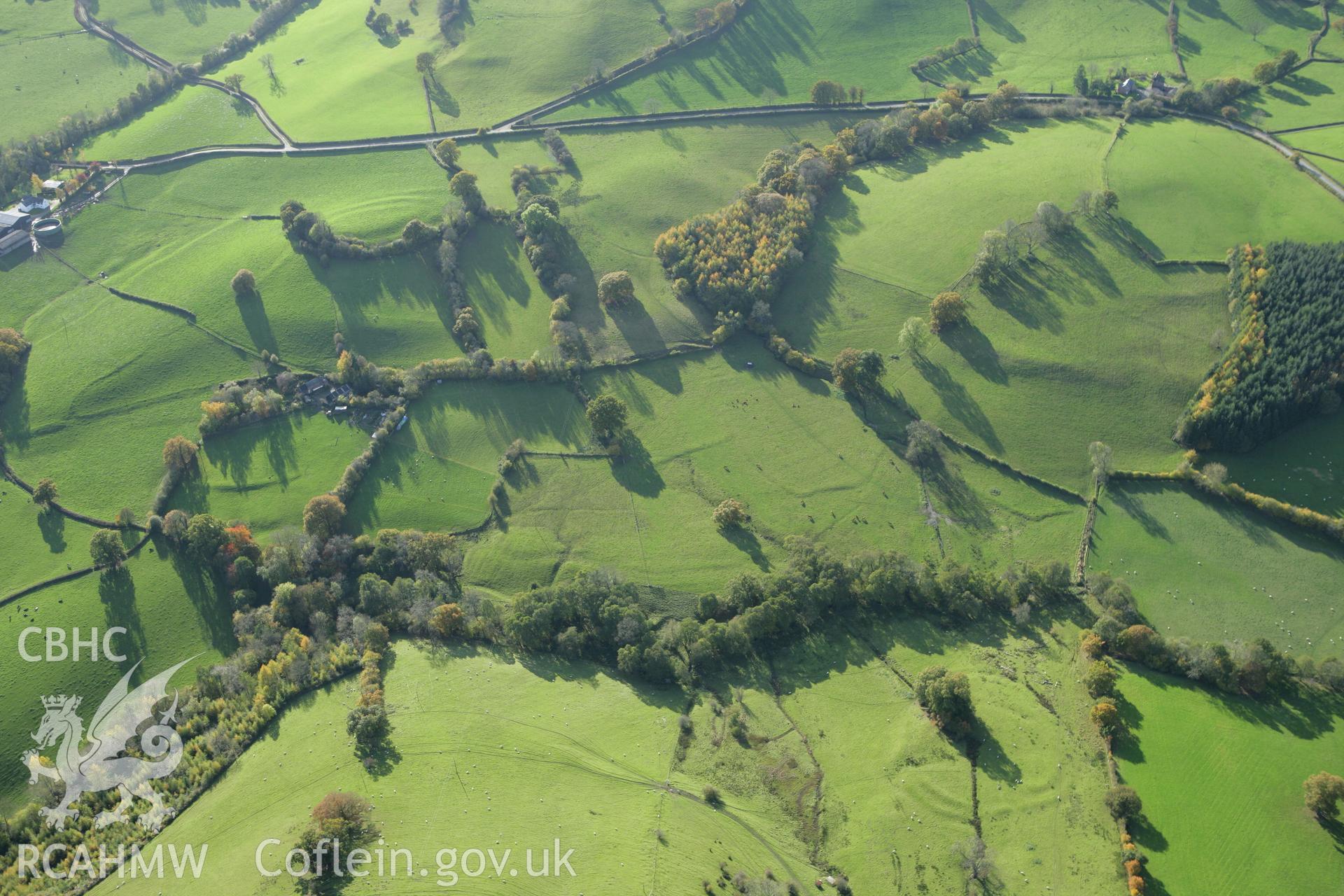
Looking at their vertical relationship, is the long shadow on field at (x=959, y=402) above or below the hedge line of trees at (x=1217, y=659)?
above

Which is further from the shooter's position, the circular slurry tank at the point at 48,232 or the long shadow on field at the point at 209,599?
the circular slurry tank at the point at 48,232

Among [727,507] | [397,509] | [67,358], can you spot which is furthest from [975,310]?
[67,358]

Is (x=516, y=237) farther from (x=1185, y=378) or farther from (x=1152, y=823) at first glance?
(x=1152, y=823)

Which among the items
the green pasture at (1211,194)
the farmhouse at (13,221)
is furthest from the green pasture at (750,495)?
the farmhouse at (13,221)

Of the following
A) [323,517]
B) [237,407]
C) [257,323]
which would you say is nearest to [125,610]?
[323,517]

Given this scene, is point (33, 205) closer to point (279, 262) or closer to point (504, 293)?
point (279, 262)

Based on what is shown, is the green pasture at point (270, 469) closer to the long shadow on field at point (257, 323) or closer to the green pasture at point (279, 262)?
the green pasture at point (279, 262)
